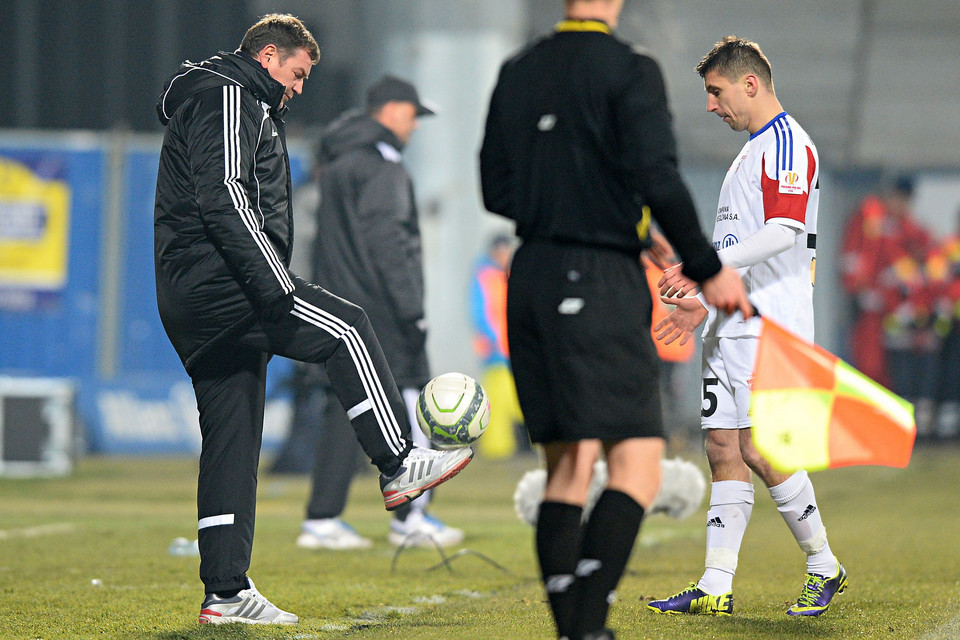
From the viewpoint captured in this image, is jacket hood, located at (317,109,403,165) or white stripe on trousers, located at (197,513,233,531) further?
jacket hood, located at (317,109,403,165)

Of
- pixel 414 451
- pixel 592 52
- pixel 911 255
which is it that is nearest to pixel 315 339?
pixel 414 451

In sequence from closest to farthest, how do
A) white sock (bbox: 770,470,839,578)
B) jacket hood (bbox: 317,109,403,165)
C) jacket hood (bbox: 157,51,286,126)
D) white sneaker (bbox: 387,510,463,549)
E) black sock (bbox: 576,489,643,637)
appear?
1. black sock (bbox: 576,489,643,637)
2. jacket hood (bbox: 157,51,286,126)
3. white sock (bbox: 770,470,839,578)
4. white sneaker (bbox: 387,510,463,549)
5. jacket hood (bbox: 317,109,403,165)

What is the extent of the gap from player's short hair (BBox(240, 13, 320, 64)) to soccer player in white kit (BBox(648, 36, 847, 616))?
4.79ft

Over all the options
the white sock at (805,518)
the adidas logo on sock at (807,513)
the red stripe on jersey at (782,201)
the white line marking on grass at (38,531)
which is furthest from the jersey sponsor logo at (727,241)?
the white line marking on grass at (38,531)

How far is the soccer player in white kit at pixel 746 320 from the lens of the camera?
469 centimetres

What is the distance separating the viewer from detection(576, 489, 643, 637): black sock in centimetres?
335

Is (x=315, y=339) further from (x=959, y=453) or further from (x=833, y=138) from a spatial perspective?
(x=833, y=138)

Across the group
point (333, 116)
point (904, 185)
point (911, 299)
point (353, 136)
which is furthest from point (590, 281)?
point (333, 116)

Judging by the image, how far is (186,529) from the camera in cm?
832

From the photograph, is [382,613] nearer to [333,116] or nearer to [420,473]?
[420,473]

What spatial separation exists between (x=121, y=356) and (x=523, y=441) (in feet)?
16.2

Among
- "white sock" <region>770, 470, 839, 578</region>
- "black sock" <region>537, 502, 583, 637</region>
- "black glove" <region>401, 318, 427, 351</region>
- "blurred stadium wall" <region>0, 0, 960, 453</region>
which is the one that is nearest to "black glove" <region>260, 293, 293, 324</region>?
"black sock" <region>537, 502, 583, 637</region>

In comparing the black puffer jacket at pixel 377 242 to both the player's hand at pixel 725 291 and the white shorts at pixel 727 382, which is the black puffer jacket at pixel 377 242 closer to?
the white shorts at pixel 727 382

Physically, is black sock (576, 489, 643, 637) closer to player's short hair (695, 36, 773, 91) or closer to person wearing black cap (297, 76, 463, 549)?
player's short hair (695, 36, 773, 91)
